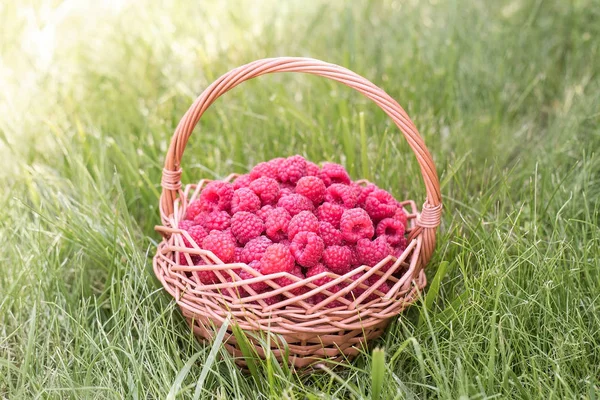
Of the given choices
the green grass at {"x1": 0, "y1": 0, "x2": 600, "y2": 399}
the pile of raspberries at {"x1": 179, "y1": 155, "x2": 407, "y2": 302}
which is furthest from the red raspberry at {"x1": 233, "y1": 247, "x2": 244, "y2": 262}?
the green grass at {"x1": 0, "y1": 0, "x2": 600, "y2": 399}

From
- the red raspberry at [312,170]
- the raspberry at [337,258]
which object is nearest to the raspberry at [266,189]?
the red raspberry at [312,170]

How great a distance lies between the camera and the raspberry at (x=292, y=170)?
158cm

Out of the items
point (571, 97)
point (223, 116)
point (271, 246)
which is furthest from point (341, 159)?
point (571, 97)

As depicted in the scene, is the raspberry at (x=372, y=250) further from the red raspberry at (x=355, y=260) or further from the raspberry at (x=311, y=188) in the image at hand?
the raspberry at (x=311, y=188)

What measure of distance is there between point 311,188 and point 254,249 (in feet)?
0.68

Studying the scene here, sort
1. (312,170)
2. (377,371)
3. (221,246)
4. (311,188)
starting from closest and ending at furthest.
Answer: (377,371), (221,246), (311,188), (312,170)

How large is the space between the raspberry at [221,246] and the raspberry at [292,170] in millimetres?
253

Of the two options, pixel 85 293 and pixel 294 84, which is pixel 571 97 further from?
pixel 85 293

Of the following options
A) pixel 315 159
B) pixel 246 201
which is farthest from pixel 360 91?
pixel 315 159

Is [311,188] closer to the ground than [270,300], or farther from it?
farther from it

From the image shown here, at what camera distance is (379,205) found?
1.52 metres

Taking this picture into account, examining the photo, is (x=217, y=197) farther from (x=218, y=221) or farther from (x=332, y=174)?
(x=332, y=174)

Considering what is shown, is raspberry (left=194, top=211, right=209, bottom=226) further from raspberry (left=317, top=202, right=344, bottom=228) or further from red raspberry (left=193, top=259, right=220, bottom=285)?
raspberry (left=317, top=202, right=344, bottom=228)

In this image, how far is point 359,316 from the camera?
134cm
